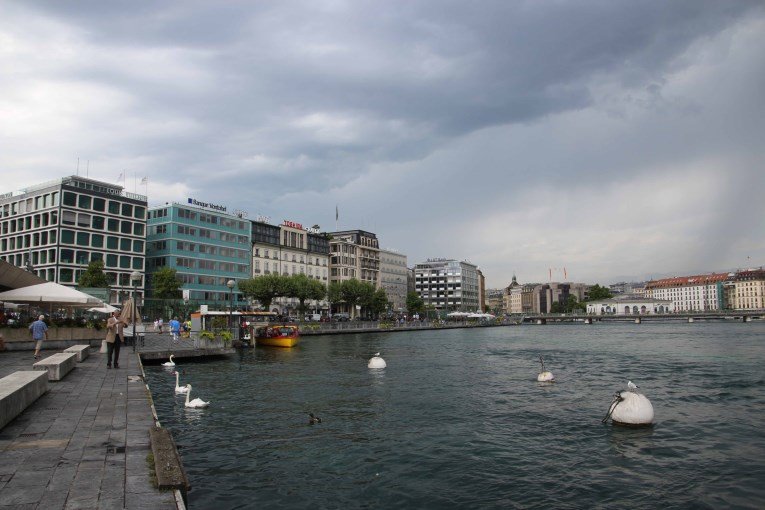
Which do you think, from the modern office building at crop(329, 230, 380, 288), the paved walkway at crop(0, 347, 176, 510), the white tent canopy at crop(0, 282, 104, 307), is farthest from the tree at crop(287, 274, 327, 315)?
the paved walkway at crop(0, 347, 176, 510)

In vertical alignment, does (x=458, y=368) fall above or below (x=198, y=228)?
below

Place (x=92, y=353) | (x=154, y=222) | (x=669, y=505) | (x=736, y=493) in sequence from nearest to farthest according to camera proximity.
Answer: (x=669, y=505)
(x=736, y=493)
(x=92, y=353)
(x=154, y=222)

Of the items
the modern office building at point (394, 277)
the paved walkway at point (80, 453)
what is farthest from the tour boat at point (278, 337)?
the modern office building at point (394, 277)

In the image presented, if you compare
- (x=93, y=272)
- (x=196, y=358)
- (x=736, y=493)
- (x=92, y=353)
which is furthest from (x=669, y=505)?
(x=93, y=272)

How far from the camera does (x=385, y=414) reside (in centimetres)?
2016

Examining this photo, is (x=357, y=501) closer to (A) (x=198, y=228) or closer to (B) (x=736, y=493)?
(B) (x=736, y=493)

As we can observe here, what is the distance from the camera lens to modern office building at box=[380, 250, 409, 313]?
177500 mm

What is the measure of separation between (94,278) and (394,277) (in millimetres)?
113396

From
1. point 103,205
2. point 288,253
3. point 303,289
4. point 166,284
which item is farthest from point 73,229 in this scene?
point 288,253

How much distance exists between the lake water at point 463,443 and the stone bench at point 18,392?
154 inches

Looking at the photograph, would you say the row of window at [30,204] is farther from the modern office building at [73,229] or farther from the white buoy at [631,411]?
the white buoy at [631,411]

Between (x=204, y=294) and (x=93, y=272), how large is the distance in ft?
81.7

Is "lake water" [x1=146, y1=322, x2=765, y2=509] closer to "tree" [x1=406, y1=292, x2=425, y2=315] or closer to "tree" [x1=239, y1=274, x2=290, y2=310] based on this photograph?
"tree" [x1=239, y1=274, x2=290, y2=310]

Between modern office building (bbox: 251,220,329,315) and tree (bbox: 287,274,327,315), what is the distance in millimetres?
5947
